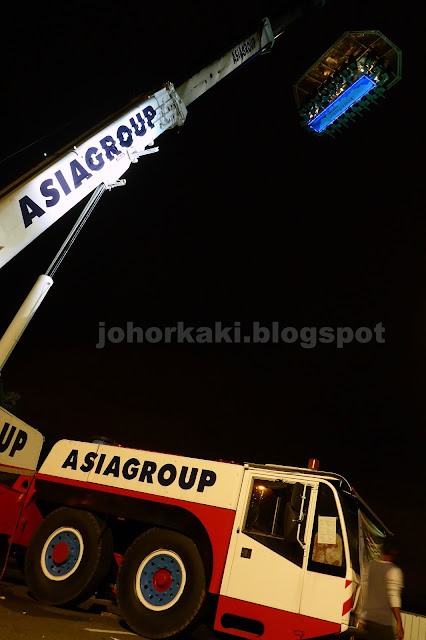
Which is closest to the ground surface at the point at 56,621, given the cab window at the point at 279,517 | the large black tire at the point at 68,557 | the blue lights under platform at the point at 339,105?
the large black tire at the point at 68,557

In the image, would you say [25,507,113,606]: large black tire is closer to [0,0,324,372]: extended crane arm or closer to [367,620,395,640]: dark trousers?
[0,0,324,372]: extended crane arm

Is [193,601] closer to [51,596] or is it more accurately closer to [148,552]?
[148,552]

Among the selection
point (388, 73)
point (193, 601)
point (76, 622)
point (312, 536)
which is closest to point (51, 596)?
point (76, 622)

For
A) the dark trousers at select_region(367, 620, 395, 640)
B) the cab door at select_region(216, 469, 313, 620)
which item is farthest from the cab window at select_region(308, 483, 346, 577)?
the dark trousers at select_region(367, 620, 395, 640)

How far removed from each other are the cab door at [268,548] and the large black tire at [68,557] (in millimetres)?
1811

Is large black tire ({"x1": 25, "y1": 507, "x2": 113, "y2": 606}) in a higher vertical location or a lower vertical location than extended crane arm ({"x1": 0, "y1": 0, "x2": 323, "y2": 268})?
lower

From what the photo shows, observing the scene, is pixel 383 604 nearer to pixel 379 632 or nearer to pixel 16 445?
pixel 379 632

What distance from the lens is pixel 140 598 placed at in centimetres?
567

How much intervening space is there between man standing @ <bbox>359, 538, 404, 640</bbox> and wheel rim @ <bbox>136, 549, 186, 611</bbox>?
2.15 m

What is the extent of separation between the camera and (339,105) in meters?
11.7

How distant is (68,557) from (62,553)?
102 mm

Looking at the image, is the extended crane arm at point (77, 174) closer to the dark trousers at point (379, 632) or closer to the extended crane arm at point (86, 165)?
the extended crane arm at point (86, 165)

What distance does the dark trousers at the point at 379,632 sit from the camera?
5006 mm

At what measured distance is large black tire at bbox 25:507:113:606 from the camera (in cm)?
602
